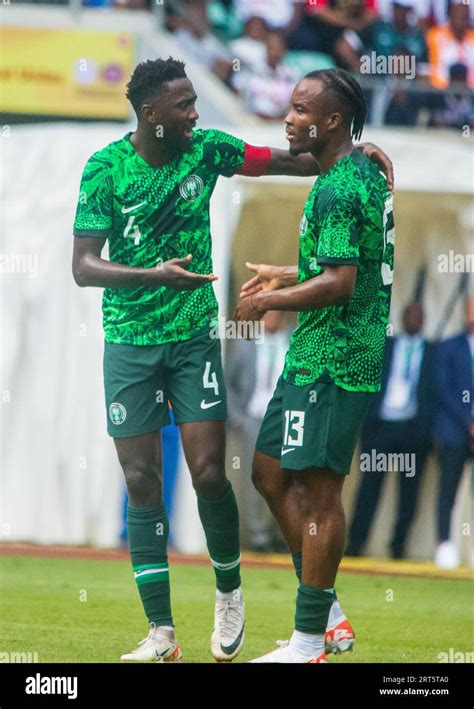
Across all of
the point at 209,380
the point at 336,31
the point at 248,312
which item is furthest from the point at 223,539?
the point at 336,31

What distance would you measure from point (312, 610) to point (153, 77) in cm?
235

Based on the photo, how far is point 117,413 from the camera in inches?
237

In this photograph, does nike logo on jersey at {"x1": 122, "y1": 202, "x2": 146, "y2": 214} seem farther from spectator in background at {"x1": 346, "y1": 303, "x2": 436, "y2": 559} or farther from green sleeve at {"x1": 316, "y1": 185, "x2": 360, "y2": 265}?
spectator in background at {"x1": 346, "y1": 303, "x2": 436, "y2": 559}

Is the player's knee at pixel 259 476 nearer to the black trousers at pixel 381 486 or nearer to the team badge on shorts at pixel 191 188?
the team badge on shorts at pixel 191 188

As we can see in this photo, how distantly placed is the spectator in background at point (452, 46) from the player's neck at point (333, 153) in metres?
9.61

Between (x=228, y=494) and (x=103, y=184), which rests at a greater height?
(x=103, y=184)

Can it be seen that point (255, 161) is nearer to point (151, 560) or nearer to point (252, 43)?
point (151, 560)

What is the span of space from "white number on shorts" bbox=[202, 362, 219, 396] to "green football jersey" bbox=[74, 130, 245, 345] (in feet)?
0.57

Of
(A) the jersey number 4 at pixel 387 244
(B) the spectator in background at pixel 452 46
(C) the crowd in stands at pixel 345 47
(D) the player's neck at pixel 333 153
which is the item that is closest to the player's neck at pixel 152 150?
(D) the player's neck at pixel 333 153

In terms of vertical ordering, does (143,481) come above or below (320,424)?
below

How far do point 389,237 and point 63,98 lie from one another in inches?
315
